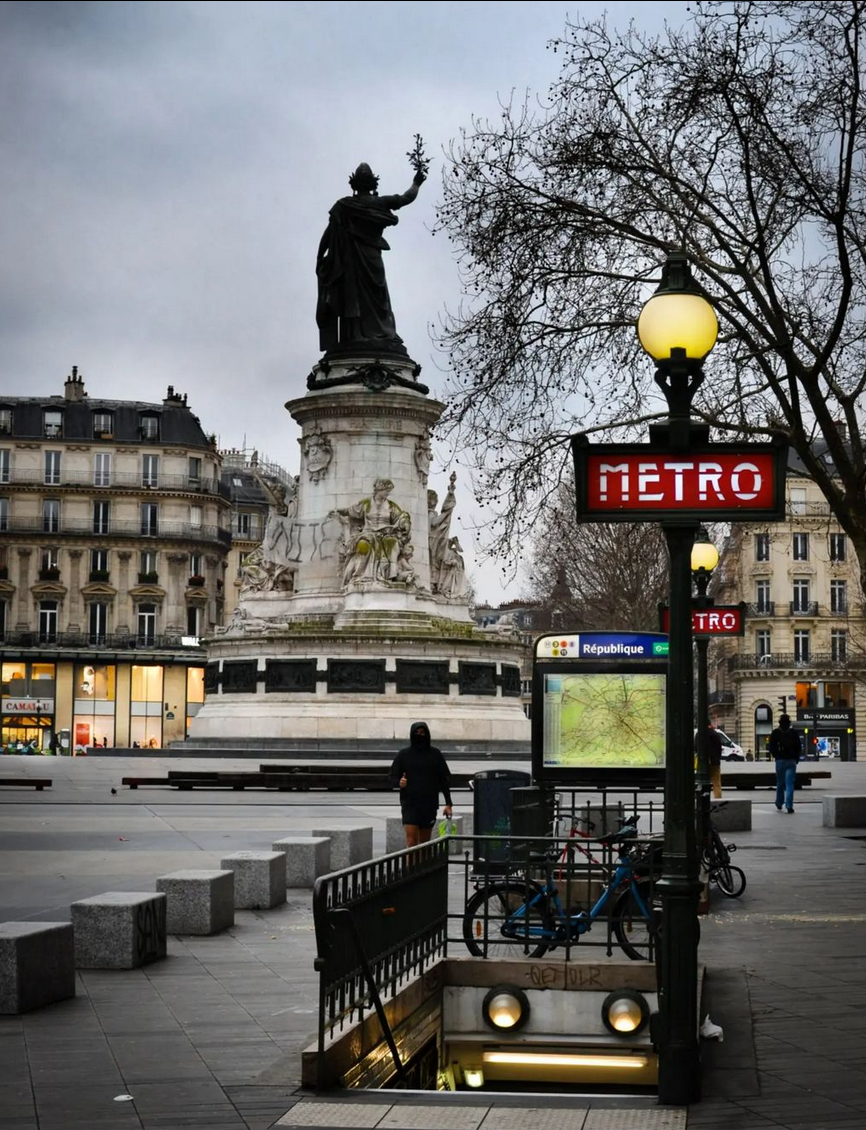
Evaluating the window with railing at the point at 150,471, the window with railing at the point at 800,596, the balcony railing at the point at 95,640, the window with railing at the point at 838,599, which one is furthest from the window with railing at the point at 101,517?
the window with railing at the point at 838,599

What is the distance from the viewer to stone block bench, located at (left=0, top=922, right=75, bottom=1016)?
37.5 feet

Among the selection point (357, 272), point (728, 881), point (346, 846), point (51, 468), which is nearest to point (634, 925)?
point (728, 881)

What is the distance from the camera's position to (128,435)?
104 m

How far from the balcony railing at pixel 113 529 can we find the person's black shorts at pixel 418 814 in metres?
82.1

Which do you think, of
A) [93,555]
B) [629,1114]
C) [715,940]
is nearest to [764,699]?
[93,555]

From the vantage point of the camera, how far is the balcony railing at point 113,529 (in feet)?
327

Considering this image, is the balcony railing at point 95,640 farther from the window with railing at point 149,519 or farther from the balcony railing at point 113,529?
the window with railing at point 149,519

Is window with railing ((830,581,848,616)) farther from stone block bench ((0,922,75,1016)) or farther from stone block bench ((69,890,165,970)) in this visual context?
stone block bench ((0,922,75,1016))

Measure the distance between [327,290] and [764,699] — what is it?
2187 inches

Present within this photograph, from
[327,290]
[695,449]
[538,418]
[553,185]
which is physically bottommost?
[695,449]

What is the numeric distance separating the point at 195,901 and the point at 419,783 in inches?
180

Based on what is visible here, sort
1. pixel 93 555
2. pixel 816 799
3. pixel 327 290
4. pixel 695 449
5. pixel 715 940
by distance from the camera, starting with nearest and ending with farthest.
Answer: pixel 695 449, pixel 715 940, pixel 816 799, pixel 327 290, pixel 93 555

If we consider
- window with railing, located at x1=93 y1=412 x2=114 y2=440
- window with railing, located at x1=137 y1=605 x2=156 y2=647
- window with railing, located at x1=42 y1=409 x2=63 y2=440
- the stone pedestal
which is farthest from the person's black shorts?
window with railing, located at x1=42 y1=409 x2=63 y2=440

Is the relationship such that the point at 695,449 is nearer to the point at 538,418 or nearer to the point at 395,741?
the point at 538,418
